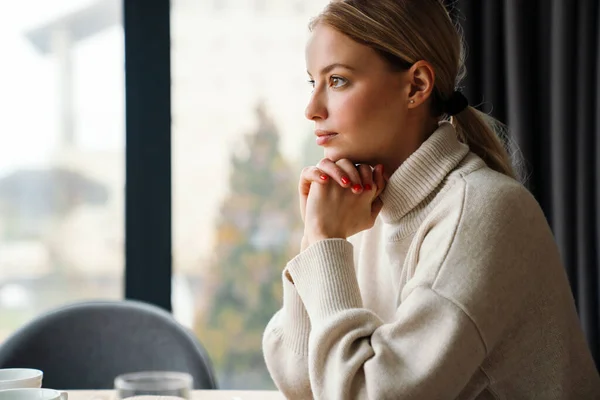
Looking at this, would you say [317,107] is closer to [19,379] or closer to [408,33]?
[408,33]

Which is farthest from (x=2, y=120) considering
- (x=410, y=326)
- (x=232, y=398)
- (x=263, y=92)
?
(x=410, y=326)

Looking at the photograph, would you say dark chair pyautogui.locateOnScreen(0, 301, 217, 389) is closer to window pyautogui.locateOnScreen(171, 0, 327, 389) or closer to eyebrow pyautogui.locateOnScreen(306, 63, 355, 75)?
eyebrow pyautogui.locateOnScreen(306, 63, 355, 75)

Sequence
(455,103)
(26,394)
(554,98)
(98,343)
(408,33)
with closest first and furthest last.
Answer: (26,394), (408,33), (455,103), (98,343), (554,98)

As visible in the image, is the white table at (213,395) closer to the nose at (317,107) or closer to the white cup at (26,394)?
the white cup at (26,394)

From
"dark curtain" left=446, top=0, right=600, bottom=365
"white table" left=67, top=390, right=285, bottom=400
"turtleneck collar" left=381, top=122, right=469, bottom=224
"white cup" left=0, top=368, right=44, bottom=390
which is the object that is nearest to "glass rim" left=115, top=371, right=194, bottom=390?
"white cup" left=0, top=368, right=44, bottom=390

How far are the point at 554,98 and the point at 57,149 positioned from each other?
5.48ft

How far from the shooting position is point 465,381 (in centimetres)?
125

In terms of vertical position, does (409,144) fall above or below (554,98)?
below

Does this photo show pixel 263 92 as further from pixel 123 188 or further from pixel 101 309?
pixel 101 309

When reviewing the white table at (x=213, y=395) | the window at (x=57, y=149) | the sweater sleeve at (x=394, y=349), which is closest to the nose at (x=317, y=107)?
the sweater sleeve at (x=394, y=349)

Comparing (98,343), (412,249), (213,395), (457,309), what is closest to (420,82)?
(412,249)

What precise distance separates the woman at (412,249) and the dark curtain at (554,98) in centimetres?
88

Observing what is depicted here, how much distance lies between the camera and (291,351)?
5.18ft

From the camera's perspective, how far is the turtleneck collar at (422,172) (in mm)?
1508
